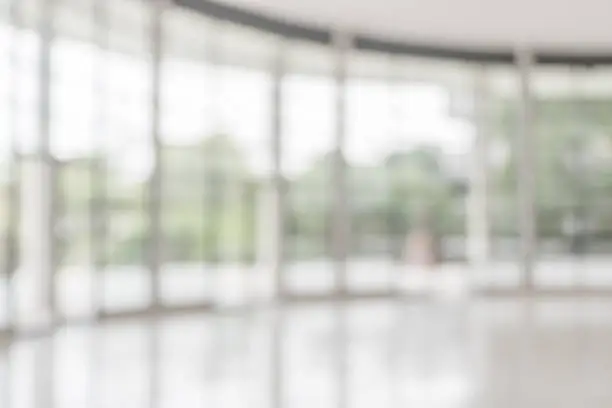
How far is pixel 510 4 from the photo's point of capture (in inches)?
435

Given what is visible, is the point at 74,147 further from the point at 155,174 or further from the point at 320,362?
the point at 320,362

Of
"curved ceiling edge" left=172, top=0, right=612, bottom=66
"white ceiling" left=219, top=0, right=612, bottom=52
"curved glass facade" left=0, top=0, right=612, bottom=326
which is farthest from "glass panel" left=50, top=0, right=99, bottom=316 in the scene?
"white ceiling" left=219, top=0, right=612, bottom=52

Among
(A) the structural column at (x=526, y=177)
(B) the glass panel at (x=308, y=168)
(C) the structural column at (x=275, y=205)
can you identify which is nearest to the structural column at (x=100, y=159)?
(C) the structural column at (x=275, y=205)

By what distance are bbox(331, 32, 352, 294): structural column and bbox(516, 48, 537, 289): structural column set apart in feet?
10.6

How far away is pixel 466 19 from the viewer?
12.0 meters

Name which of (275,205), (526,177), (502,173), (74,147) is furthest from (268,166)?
(526,177)

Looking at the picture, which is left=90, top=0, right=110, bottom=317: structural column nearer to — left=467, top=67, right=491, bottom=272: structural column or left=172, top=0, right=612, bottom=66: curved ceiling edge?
left=172, top=0, right=612, bottom=66: curved ceiling edge

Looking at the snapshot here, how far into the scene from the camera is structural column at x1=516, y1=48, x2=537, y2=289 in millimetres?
14516

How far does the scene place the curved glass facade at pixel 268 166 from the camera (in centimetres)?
956

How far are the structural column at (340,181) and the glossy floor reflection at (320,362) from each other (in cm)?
226

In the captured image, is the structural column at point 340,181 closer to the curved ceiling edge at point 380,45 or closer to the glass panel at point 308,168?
the glass panel at point 308,168

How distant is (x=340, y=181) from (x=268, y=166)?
1389mm

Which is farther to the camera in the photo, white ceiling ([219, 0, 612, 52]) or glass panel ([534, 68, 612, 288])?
glass panel ([534, 68, 612, 288])

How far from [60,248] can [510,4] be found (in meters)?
6.55
